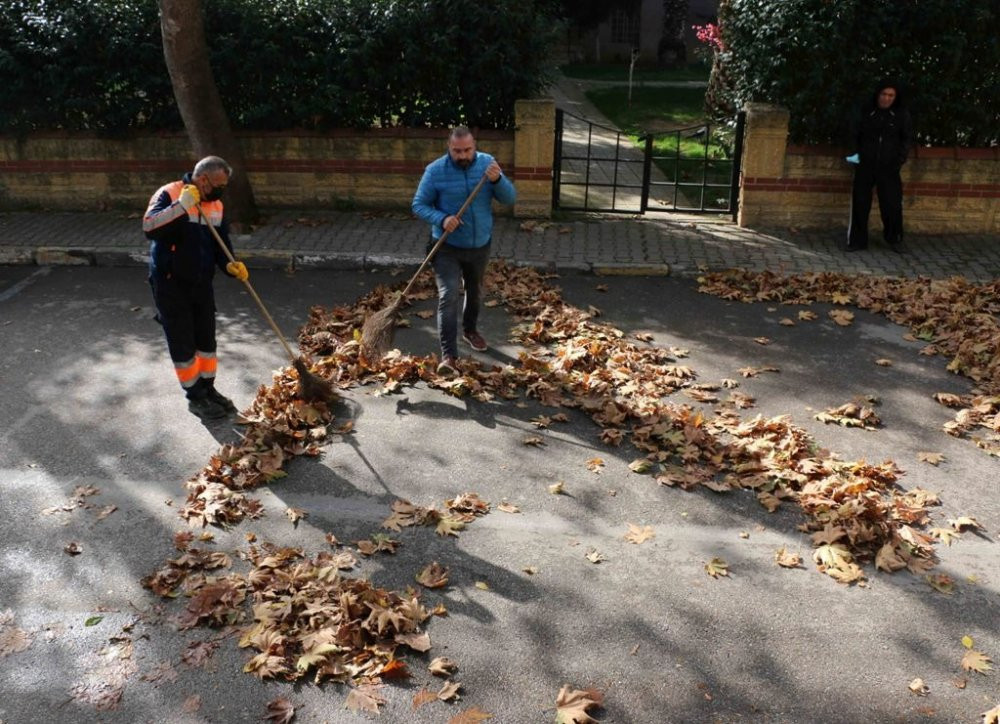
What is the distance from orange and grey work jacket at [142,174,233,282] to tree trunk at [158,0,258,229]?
15.3 ft

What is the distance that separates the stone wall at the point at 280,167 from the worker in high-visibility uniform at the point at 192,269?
5356 millimetres

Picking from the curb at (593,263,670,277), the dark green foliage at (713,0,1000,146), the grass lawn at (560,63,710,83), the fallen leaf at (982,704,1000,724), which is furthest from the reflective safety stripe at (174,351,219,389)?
the grass lawn at (560,63,710,83)

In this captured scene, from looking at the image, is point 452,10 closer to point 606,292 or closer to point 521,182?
point 521,182

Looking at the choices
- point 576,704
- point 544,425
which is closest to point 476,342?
point 544,425

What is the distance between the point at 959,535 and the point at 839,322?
11.9 ft

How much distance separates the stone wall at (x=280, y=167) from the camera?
39.1 ft

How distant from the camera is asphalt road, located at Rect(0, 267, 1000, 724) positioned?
170 inches

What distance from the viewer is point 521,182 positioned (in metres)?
11.9

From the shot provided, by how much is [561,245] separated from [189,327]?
17.4ft

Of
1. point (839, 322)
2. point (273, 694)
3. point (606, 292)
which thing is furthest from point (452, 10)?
point (273, 694)

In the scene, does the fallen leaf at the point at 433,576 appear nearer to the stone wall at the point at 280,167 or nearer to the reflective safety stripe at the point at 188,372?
the reflective safety stripe at the point at 188,372

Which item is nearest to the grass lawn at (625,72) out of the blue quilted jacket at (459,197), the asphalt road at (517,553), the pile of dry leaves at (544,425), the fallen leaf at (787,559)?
the pile of dry leaves at (544,425)

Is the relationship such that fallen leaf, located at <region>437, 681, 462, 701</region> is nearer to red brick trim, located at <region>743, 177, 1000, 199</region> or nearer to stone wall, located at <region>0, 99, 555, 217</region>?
stone wall, located at <region>0, 99, 555, 217</region>

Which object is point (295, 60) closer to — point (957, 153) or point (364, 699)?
point (957, 153)
